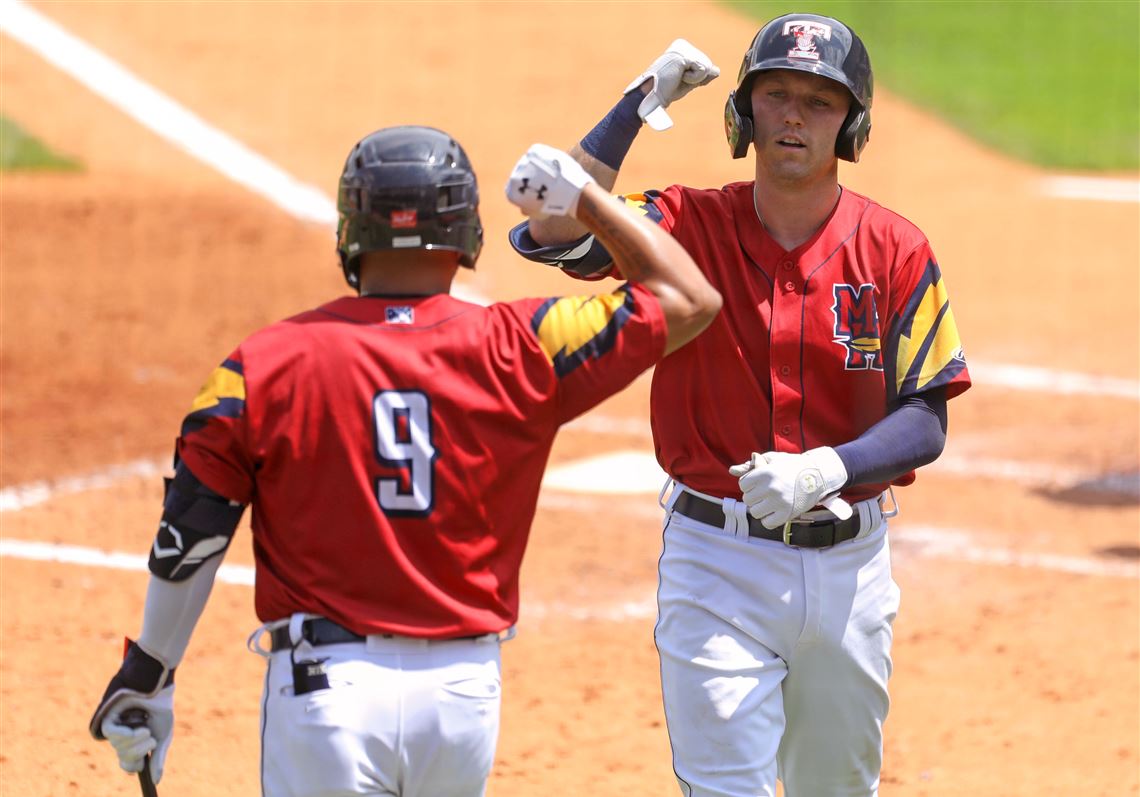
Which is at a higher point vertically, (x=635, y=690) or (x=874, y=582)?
(x=874, y=582)

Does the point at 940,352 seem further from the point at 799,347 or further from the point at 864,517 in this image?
the point at 864,517

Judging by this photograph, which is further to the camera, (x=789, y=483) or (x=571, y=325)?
(x=789, y=483)

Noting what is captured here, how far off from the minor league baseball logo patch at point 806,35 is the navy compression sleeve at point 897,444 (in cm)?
90

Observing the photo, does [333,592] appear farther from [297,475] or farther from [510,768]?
[510,768]

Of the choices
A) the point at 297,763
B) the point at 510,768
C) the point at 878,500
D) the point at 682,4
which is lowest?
the point at 510,768

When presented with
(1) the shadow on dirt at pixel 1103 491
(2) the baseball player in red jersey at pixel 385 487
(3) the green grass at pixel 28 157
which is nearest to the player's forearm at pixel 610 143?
(2) the baseball player in red jersey at pixel 385 487

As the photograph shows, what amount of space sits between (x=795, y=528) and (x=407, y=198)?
54.5 inches

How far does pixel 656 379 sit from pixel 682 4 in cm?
1398

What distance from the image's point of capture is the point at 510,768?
18.3 ft

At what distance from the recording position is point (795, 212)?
4.14 m

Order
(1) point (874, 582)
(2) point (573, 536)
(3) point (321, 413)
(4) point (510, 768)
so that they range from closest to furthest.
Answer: (3) point (321, 413), (1) point (874, 582), (4) point (510, 768), (2) point (573, 536)

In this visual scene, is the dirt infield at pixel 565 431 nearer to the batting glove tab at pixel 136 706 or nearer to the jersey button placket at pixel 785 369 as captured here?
the jersey button placket at pixel 785 369

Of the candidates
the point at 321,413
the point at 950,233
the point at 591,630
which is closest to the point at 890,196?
the point at 950,233

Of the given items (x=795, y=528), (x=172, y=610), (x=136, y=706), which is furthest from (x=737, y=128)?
(x=136, y=706)
